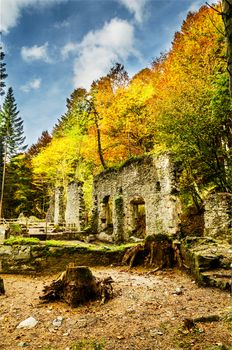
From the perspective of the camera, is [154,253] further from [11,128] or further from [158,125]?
[11,128]

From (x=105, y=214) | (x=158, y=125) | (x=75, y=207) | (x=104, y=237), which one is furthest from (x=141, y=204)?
(x=75, y=207)

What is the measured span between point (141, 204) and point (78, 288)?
12346 mm

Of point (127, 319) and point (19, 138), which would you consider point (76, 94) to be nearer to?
point (19, 138)

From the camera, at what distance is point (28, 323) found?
4.11 meters

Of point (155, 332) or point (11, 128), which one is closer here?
point (155, 332)

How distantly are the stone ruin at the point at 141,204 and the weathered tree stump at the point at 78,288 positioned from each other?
577 centimetres

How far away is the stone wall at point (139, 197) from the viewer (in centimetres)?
1280

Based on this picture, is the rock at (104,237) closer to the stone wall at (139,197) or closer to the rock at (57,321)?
the stone wall at (139,197)

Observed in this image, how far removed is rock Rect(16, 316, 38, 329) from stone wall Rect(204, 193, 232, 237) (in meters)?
8.68

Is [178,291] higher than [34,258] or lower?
lower

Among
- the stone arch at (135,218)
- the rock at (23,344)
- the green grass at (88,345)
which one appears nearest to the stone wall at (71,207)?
the stone arch at (135,218)

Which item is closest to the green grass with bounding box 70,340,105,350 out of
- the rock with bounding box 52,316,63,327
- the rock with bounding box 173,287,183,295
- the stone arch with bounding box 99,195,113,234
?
the rock with bounding box 52,316,63,327

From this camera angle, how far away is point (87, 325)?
12.9 ft

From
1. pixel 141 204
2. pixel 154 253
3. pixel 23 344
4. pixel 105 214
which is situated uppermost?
pixel 141 204
